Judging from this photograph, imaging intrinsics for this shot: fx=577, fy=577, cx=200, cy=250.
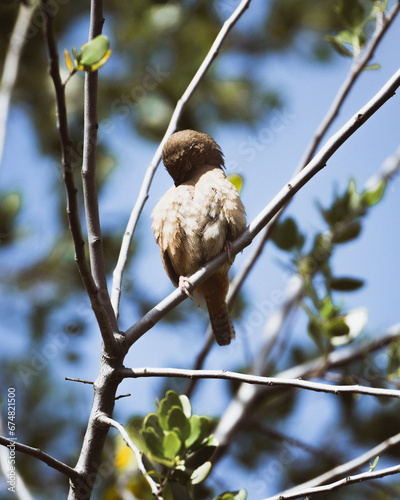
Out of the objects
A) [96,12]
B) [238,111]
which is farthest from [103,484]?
[238,111]

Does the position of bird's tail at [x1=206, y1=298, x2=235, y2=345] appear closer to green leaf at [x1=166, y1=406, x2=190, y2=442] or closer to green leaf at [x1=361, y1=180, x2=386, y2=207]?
green leaf at [x1=361, y1=180, x2=386, y2=207]

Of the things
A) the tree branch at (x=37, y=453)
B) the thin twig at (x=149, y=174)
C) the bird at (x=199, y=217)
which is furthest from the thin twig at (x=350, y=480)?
the bird at (x=199, y=217)

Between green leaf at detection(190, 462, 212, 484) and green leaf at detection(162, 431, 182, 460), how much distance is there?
92 millimetres

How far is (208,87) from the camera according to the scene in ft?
15.7

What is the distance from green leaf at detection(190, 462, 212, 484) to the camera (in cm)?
193

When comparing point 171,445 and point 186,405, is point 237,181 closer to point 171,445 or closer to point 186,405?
point 186,405

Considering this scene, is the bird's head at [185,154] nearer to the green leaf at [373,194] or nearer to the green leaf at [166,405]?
the green leaf at [373,194]

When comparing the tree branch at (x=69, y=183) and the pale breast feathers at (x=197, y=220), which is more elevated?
the pale breast feathers at (x=197, y=220)

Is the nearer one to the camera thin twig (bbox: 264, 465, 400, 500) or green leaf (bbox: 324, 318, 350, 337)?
thin twig (bbox: 264, 465, 400, 500)

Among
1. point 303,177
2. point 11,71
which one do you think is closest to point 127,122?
point 11,71

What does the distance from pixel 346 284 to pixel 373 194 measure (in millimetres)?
538

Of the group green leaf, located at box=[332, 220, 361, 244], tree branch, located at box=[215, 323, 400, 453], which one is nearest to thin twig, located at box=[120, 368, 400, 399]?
tree branch, located at box=[215, 323, 400, 453]

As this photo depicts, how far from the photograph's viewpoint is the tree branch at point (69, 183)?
1319mm

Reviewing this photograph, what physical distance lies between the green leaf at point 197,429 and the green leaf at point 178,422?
0.6 inches
